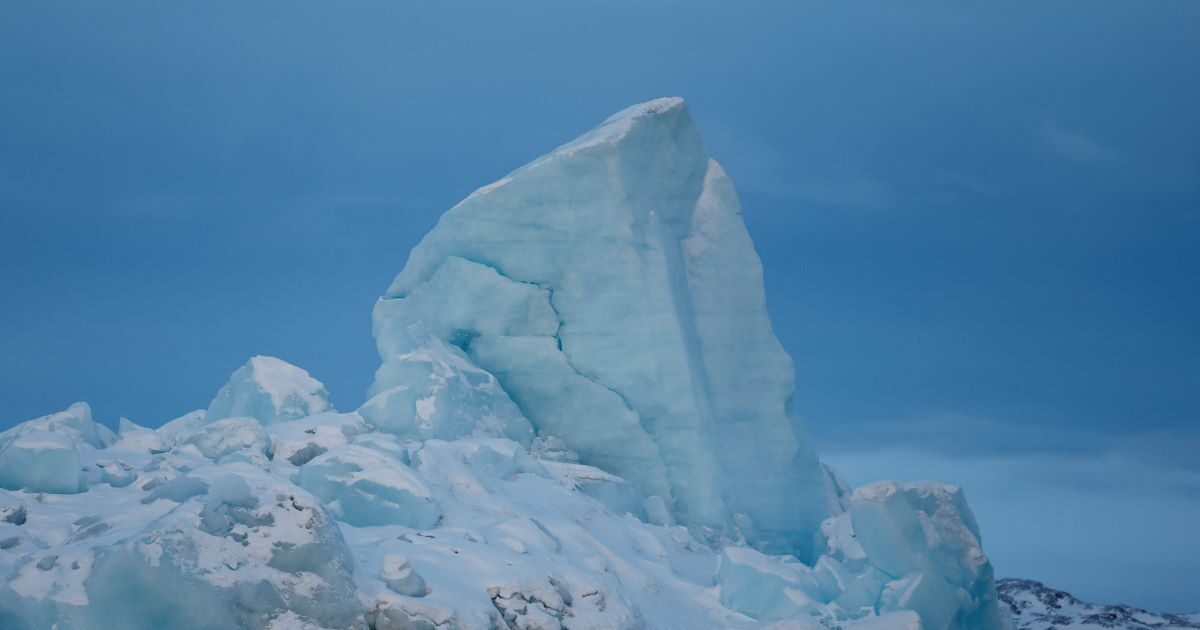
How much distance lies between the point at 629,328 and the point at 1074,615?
49.2 ft

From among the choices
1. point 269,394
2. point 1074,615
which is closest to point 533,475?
point 269,394

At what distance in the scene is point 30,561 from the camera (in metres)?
9.93

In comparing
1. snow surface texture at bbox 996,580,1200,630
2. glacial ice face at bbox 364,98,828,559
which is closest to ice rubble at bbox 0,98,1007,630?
glacial ice face at bbox 364,98,828,559

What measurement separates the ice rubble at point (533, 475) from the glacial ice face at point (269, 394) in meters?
0.05

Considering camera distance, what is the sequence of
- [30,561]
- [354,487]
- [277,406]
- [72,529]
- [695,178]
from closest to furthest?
[30,561] < [72,529] < [354,487] < [277,406] < [695,178]

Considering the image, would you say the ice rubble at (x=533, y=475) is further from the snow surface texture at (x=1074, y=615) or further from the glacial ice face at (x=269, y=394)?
the snow surface texture at (x=1074, y=615)

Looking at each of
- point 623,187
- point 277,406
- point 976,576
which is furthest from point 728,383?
point 277,406

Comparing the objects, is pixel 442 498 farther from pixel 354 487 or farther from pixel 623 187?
pixel 623 187

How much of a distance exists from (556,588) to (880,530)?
6827 mm

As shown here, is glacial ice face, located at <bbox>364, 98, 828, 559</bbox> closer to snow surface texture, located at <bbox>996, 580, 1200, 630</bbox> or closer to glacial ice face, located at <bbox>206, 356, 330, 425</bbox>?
glacial ice face, located at <bbox>206, 356, 330, 425</bbox>

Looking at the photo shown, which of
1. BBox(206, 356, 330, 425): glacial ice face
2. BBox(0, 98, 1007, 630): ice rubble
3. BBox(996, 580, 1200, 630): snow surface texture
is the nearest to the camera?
BBox(0, 98, 1007, 630): ice rubble

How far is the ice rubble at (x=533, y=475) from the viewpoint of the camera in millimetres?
10273

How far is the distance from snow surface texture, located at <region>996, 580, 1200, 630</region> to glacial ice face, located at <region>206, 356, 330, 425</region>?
53.0ft

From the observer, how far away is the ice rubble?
10.3 meters
